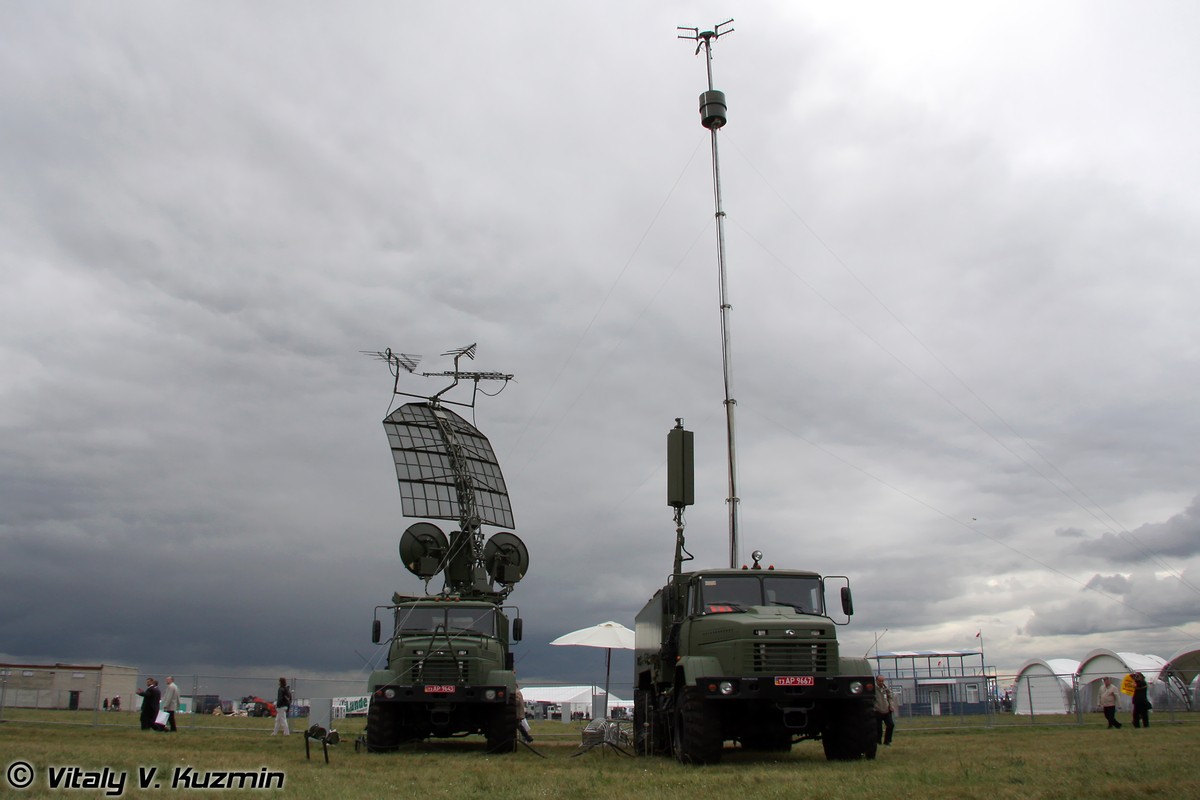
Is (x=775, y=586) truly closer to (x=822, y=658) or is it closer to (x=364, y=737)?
(x=822, y=658)

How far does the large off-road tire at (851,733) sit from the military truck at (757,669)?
0.05 feet

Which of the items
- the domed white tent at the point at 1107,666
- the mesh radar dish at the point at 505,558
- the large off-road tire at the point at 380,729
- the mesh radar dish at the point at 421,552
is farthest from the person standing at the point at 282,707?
the domed white tent at the point at 1107,666

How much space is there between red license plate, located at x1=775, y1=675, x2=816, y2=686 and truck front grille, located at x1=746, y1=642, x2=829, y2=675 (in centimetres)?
10

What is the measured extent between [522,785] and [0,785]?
4908 millimetres

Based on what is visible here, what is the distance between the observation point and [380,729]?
51.5 ft

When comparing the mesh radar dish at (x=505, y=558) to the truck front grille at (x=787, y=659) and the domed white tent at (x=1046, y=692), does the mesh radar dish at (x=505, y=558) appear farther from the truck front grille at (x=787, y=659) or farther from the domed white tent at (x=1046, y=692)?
the domed white tent at (x=1046, y=692)

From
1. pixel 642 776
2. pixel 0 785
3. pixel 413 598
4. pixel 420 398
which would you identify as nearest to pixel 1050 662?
pixel 420 398

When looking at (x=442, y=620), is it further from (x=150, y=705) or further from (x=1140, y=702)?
(x=1140, y=702)

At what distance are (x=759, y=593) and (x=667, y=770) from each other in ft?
10.1

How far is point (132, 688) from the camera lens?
35.2 meters

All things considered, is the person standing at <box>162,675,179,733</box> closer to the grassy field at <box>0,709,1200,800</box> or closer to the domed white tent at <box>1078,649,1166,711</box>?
the grassy field at <box>0,709,1200,800</box>

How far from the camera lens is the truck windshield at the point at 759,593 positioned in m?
13.8

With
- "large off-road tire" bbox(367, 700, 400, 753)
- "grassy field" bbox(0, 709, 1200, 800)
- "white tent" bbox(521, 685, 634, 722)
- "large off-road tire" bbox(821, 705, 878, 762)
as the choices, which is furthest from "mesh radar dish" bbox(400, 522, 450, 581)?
"white tent" bbox(521, 685, 634, 722)

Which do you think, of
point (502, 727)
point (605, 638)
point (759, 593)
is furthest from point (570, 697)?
point (759, 593)
